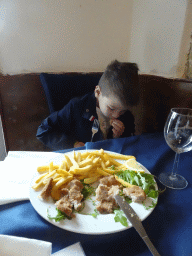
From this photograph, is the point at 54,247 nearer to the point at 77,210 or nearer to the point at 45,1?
the point at 77,210

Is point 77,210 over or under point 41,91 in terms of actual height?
under

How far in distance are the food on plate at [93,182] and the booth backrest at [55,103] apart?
469 millimetres

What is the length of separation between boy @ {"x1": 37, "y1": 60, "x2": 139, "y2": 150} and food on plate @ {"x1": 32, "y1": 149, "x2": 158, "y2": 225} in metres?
0.32

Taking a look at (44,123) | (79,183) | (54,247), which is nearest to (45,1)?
(44,123)

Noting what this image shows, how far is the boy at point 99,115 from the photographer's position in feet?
2.58

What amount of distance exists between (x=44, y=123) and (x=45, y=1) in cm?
55

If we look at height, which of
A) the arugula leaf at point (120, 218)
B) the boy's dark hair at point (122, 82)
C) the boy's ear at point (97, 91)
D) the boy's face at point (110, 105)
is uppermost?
the boy's dark hair at point (122, 82)

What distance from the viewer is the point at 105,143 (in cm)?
69

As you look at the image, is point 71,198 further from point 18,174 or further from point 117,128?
point 117,128

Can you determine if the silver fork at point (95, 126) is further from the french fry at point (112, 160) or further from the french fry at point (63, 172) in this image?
the french fry at point (63, 172)

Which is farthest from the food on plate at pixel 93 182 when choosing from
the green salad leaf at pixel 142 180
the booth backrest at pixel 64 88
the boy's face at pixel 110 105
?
the booth backrest at pixel 64 88

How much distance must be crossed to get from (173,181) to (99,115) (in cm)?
44

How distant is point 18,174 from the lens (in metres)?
0.50

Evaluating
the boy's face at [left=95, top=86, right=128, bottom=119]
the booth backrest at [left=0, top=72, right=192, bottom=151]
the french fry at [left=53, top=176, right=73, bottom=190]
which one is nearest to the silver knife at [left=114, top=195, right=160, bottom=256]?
the french fry at [left=53, top=176, right=73, bottom=190]
